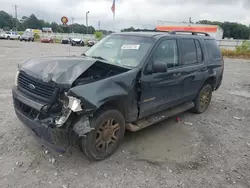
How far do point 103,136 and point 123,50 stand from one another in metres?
1.66

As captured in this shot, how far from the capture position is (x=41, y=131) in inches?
120

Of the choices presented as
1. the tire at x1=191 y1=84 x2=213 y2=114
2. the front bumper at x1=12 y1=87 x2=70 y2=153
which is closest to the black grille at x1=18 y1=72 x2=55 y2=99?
the front bumper at x1=12 y1=87 x2=70 y2=153

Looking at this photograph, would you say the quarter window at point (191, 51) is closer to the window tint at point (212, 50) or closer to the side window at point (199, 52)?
the side window at point (199, 52)

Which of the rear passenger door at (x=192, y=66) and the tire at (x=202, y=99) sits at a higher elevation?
the rear passenger door at (x=192, y=66)

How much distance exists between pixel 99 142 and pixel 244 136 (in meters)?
3.16

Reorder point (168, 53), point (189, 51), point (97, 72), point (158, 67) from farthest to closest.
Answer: point (189, 51) < point (168, 53) < point (158, 67) < point (97, 72)

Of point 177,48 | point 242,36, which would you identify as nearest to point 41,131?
point 177,48

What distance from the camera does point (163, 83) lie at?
4.18m

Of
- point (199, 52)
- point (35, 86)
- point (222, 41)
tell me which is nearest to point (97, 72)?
point (35, 86)

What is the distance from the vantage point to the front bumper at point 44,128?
2930 millimetres

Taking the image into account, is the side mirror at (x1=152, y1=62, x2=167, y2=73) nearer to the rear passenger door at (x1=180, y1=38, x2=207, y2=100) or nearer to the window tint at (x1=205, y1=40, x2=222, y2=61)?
the rear passenger door at (x1=180, y1=38, x2=207, y2=100)

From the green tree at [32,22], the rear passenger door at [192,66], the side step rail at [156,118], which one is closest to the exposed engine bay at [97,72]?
the side step rail at [156,118]

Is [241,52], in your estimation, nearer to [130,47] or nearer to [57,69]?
[130,47]

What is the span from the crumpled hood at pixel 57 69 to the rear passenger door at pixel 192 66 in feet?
7.45
